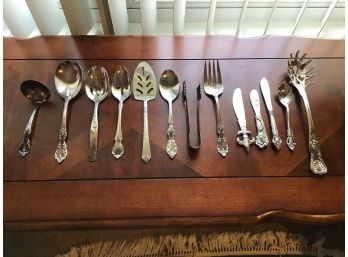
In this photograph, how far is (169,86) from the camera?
2.01 feet

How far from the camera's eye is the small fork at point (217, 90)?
54 cm

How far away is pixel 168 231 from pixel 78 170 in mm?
298

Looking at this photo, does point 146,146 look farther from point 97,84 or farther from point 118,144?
point 97,84

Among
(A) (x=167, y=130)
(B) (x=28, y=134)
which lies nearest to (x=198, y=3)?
(A) (x=167, y=130)

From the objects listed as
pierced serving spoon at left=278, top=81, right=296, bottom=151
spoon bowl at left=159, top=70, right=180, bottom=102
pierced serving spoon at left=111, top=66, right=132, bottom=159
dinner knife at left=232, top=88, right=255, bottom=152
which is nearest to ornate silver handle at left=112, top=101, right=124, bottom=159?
pierced serving spoon at left=111, top=66, right=132, bottom=159

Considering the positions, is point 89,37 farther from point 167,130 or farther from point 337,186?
point 337,186

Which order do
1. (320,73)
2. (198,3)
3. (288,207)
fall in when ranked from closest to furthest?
(288,207) < (320,73) < (198,3)

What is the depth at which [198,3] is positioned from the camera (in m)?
0.88

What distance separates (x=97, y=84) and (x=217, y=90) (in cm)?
25

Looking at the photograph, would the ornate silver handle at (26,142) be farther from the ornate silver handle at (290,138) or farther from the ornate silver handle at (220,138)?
the ornate silver handle at (290,138)

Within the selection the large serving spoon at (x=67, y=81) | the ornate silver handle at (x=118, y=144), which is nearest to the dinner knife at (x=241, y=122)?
the ornate silver handle at (x=118, y=144)

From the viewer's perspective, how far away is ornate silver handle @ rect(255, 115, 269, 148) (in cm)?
54

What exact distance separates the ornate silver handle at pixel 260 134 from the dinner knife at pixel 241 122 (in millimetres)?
12

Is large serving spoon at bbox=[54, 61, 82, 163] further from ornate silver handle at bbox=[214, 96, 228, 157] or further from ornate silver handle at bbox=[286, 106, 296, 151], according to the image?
ornate silver handle at bbox=[286, 106, 296, 151]
